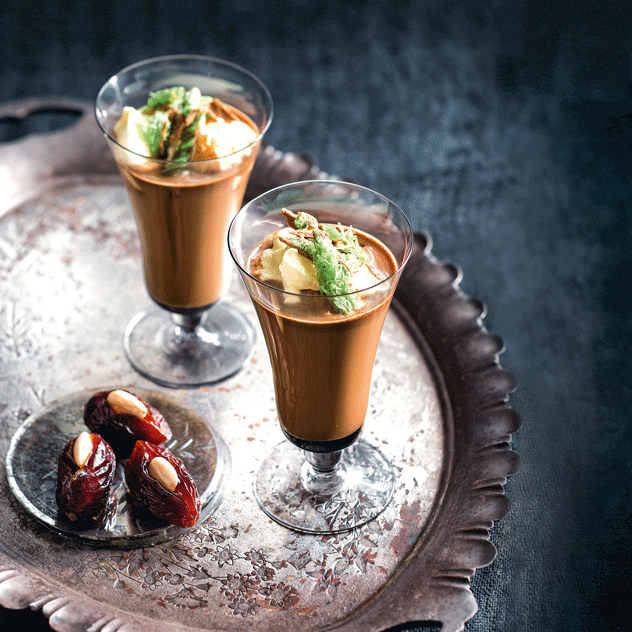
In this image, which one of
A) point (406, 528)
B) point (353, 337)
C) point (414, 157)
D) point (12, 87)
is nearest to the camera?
point (353, 337)

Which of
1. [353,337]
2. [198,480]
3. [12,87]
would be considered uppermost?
[353,337]

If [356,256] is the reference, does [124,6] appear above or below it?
below

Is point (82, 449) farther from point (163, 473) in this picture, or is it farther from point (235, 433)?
point (235, 433)

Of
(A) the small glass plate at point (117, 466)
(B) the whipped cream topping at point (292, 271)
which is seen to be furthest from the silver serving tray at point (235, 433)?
(B) the whipped cream topping at point (292, 271)

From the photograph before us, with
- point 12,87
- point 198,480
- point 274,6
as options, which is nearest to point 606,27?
point 274,6

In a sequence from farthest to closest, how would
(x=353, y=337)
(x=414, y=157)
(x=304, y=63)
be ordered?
(x=304, y=63)
(x=414, y=157)
(x=353, y=337)

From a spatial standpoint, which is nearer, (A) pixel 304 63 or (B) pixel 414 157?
(B) pixel 414 157

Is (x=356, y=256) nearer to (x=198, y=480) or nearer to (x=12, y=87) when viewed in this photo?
(x=198, y=480)
